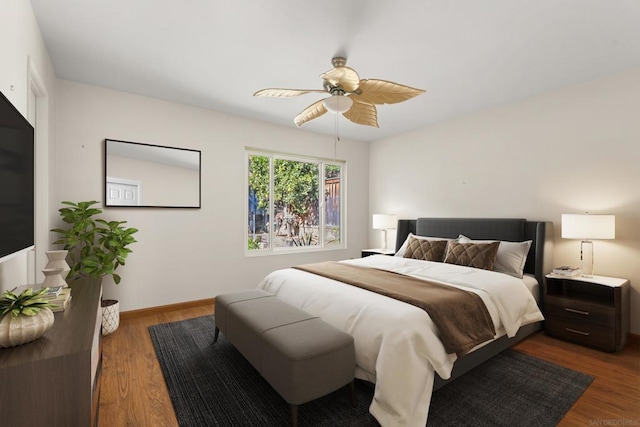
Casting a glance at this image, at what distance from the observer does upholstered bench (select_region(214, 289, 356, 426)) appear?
1.65 meters

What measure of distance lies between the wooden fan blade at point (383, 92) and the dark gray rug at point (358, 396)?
6.93ft

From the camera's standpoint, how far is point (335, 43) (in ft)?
7.93

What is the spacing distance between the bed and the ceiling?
1647 millimetres

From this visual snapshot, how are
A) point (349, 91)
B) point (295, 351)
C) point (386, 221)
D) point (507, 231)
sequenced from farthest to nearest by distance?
point (386, 221) → point (507, 231) → point (349, 91) → point (295, 351)

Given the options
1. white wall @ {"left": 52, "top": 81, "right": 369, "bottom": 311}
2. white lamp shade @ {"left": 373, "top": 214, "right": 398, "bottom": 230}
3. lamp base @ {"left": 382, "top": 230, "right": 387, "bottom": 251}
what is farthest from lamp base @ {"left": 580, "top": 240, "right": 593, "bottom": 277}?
white wall @ {"left": 52, "top": 81, "right": 369, "bottom": 311}

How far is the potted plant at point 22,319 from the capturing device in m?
1.17

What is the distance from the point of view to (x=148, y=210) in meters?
3.57

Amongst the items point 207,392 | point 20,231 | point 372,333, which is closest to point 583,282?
point 372,333

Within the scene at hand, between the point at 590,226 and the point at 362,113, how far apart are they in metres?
2.28

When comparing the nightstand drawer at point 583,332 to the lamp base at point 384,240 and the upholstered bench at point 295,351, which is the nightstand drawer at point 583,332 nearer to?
the upholstered bench at point 295,351

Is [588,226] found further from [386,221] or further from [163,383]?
[163,383]

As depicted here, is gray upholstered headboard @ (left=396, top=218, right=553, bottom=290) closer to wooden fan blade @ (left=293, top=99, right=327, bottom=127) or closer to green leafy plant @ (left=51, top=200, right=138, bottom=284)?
wooden fan blade @ (left=293, top=99, right=327, bottom=127)

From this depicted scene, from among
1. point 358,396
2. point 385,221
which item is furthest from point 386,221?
point 358,396

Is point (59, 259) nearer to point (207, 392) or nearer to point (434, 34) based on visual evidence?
point (207, 392)
